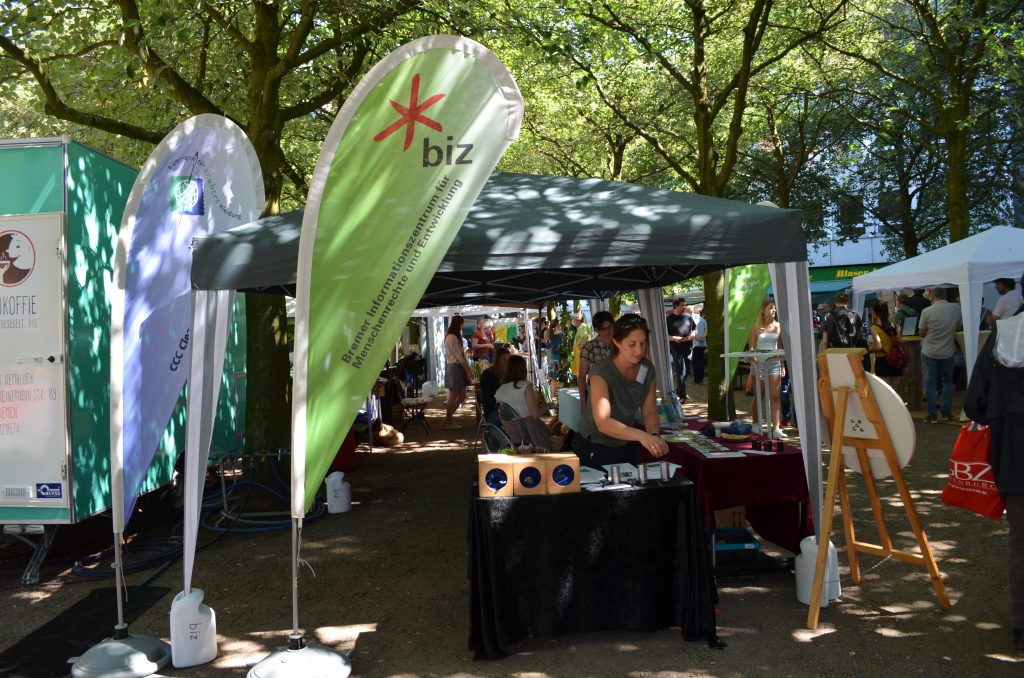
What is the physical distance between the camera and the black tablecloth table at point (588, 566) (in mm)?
4094

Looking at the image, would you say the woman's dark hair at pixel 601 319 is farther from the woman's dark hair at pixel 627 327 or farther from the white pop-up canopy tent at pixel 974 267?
the white pop-up canopy tent at pixel 974 267

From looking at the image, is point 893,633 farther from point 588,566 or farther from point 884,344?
point 884,344

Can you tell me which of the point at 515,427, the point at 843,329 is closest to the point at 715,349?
the point at 843,329

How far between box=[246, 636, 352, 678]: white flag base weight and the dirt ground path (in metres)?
0.17

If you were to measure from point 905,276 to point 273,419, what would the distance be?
8767 millimetres

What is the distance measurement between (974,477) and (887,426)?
475 millimetres

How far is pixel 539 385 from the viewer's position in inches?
670

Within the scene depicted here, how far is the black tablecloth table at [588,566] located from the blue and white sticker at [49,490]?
314 centimetres

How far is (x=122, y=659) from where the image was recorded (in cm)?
Answer: 407

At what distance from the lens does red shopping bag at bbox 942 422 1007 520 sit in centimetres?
415

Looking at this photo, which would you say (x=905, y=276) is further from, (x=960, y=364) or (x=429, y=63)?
(x=429, y=63)

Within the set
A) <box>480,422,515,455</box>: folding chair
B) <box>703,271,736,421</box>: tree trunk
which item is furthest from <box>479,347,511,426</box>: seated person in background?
<box>703,271,736,421</box>: tree trunk

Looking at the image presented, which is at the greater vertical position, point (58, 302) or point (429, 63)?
point (429, 63)

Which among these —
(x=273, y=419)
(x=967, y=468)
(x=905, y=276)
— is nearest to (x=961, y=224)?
(x=905, y=276)
